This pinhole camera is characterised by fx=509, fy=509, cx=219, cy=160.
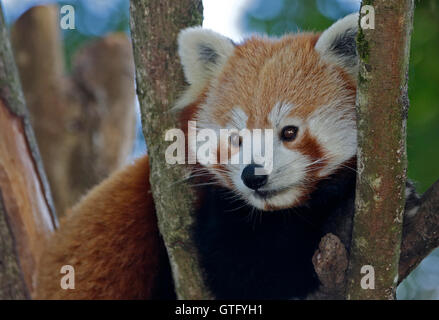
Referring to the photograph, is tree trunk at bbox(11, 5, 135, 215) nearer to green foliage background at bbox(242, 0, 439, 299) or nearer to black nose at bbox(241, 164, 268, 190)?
green foliage background at bbox(242, 0, 439, 299)

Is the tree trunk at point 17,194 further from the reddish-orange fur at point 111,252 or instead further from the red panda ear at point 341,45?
the red panda ear at point 341,45

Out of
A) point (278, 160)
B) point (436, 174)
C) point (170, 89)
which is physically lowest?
point (436, 174)

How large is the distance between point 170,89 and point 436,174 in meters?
2.03

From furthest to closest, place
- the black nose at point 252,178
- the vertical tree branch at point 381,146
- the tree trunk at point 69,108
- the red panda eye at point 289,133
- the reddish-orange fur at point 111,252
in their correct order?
the tree trunk at point 69,108
the reddish-orange fur at point 111,252
the red panda eye at point 289,133
the black nose at point 252,178
the vertical tree branch at point 381,146

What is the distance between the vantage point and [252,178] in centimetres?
257

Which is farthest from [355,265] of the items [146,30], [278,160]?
[146,30]

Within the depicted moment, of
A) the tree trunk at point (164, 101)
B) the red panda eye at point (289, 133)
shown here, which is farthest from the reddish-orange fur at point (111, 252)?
the red panda eye at point (289, 133)

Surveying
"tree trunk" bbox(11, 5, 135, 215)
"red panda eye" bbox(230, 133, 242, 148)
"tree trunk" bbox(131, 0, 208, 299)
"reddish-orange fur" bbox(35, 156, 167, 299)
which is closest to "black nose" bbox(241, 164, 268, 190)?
"red panda eye" bbox(230, 133, 242, 148)

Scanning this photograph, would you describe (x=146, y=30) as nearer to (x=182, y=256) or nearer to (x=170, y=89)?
(x=170, y=89)

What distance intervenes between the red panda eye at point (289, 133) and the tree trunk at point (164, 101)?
0.61 m

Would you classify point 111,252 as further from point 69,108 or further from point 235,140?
point 69,108

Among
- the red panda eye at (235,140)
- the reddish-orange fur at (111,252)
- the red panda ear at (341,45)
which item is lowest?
the reddish-orange fur at (111,252)

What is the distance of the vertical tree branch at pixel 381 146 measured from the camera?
2.02 meters
